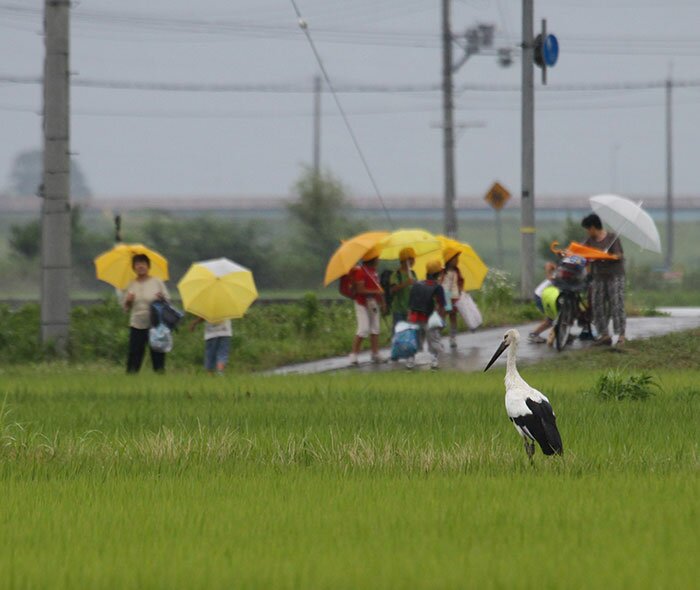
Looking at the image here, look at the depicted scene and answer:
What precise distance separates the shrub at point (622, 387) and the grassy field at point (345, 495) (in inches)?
6.3

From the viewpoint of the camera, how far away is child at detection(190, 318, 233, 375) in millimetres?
22203

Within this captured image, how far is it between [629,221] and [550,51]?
11157 mm

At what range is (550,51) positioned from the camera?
33312mm

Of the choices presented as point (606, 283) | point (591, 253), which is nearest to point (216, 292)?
point (591, 253)

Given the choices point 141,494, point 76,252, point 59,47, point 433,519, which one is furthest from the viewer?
point 76,252

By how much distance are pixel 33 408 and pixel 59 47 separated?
31.6 ft

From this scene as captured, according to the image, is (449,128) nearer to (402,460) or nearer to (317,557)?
(402,460)

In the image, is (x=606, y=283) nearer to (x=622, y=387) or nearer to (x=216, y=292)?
(x=216, y=292)

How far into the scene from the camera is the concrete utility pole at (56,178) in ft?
80.8

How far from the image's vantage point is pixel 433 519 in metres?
8.52

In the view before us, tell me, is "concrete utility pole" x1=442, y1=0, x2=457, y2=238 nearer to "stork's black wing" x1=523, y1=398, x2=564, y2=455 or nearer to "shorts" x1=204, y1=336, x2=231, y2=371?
"shorts" x1=204, y1=336, x2=231, y2=371

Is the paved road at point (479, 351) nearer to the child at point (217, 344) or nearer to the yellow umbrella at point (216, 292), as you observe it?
the child at point (217, 344)

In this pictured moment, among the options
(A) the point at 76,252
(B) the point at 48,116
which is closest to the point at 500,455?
(B) the point at 48,116

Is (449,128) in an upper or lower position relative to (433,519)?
upper
